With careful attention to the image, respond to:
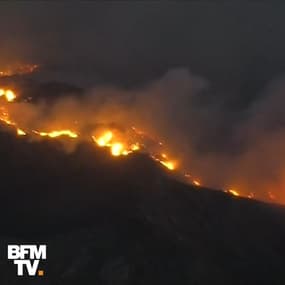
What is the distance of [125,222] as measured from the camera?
71.6 m

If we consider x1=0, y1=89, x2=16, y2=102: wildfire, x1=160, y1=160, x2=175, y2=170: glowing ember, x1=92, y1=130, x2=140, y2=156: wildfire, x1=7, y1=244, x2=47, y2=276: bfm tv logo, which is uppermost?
x1=0, y1=89, x2=16, y2=102: wildfire

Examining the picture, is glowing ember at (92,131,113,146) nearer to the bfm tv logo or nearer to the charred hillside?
the charred hillside

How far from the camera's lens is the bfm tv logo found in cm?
6656

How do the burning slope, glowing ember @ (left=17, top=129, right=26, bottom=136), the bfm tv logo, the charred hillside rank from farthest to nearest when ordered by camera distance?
1. the burning slope
2. glowing ember @ (left=17, top=129, right=26, bottom=136)
3. the charred hillside
4. the bfm tv logo

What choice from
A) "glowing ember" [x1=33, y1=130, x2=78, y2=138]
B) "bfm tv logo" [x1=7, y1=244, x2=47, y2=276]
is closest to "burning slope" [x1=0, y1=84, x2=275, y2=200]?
"glowing ember" [x1=33, y1=130, x2=78, y2=138]

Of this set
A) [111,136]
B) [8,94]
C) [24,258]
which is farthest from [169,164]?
[24,258]

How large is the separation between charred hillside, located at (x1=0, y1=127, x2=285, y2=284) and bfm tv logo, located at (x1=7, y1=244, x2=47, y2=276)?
0.73m

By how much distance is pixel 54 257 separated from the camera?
67.2 meters

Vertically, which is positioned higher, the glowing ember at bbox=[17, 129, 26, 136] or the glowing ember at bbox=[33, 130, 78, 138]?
the glowing ember at bbox=[33, 130, 78, 138]

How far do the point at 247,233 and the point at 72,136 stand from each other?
2527 centimetres

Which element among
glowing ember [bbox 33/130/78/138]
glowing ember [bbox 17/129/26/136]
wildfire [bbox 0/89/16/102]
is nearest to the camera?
glowing ember [bbox 17/129/26/136]

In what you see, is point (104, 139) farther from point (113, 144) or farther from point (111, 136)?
point (113, 144)

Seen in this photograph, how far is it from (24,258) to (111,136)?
27985mm

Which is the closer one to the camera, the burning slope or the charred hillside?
the charred hillside
